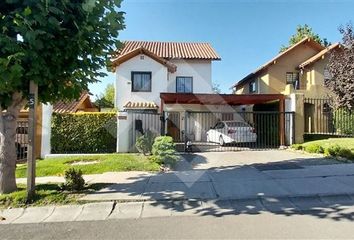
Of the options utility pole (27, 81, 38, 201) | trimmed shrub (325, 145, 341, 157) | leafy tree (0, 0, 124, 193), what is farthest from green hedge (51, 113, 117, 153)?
trimmed shrub (325, 145, 341, 157)

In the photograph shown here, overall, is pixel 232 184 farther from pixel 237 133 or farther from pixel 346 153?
pixel 237 133

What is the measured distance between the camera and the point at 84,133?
1570 centimetres

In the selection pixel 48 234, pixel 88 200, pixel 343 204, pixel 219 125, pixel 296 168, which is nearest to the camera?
pixel 48 234

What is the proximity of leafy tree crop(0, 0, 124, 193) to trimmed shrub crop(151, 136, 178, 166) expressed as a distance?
4112mm

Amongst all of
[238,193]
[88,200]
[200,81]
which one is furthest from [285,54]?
[88,200]

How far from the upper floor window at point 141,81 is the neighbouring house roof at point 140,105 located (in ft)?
3.50

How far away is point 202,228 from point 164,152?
6.07 metres

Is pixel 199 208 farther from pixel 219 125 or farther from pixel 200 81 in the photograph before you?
pixel 200 81

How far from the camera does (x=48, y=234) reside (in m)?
5.38

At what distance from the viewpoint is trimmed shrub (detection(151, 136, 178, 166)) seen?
11289 mm

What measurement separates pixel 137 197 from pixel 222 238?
2817mm

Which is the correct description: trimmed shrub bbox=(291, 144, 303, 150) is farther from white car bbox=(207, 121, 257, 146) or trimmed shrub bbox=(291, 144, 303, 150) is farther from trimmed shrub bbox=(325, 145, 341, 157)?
white car bbox=(207, 121, 257, 146)

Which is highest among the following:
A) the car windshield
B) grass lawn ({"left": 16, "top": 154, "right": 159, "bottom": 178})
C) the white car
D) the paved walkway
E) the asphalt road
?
the car windshield

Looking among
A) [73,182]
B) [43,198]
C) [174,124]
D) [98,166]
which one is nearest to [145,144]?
[98,166]
